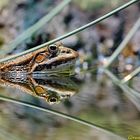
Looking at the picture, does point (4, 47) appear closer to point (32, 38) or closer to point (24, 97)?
point (32, 38)

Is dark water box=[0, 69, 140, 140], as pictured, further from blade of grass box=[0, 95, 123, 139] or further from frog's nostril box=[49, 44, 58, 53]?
frog's nostril box=[49, 44, 58, 53]

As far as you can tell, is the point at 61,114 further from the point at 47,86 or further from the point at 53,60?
the point at 53,60

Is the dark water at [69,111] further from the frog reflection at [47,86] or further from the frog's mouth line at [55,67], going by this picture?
the frog's mouth line at [55,67]

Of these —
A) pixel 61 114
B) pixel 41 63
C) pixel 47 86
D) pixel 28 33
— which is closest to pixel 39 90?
pixel 47 86

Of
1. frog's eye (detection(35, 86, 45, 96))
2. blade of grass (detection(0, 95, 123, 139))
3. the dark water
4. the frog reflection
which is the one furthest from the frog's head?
blade of grass (detection(0, 95, 123, 139))

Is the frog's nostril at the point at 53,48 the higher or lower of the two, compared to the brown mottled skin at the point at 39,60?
higher

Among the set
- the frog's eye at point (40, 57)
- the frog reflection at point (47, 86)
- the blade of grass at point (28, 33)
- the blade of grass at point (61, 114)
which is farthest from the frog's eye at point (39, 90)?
the frog's eye at point (40, 57)
